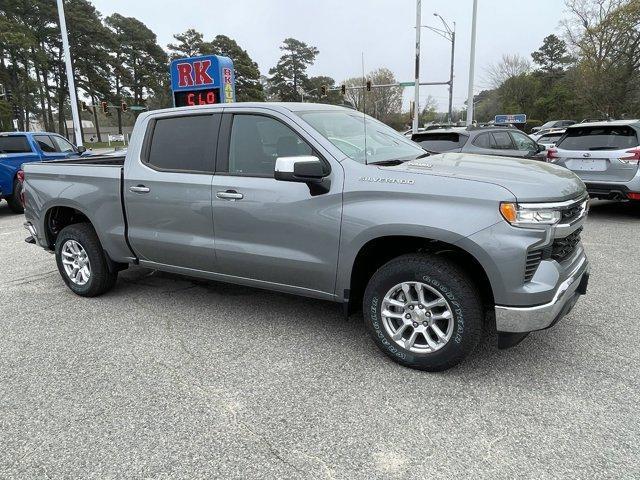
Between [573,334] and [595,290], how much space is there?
1226mm

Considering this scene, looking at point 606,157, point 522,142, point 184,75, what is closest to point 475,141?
point 522,142

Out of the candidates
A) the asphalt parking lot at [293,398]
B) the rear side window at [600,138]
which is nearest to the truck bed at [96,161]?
the asphalt parking lot at [293,398]

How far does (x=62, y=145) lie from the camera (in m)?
12.6

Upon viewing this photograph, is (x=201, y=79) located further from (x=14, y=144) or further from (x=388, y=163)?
(x=388, y=163)

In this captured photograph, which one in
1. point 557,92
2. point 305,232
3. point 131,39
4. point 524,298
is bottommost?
point 524,298

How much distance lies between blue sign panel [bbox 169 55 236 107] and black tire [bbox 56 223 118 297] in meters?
7.38

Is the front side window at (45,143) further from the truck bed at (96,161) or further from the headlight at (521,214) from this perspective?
the headlight at (521,214)

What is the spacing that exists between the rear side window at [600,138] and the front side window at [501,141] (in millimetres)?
972

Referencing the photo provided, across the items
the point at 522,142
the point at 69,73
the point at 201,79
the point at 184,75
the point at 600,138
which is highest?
the point at 69,73

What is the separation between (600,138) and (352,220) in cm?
677

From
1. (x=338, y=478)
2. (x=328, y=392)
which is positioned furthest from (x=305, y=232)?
(x=338, y=478)

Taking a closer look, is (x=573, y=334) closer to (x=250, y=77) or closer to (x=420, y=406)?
(x=420, y=406)

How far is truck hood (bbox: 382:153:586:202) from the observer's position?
9.37 ft

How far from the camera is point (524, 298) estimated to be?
281cm
